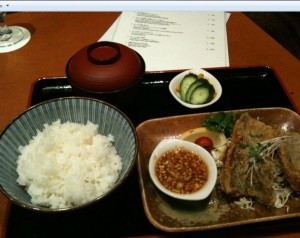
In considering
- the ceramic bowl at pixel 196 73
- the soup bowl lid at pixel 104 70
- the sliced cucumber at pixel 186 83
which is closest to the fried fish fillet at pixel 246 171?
the ceramic bowl at pixel 196 73

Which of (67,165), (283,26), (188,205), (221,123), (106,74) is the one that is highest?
(106,74)

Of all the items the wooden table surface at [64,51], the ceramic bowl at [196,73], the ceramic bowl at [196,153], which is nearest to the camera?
the ceramic bowl at [196,153]

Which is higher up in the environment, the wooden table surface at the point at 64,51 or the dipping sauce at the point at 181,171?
the wooden table surface at the point at 64,51

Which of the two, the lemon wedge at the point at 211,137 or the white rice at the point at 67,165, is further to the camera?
the lemon wedge at the point at 211,137

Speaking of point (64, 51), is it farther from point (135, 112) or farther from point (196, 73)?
point (196, 73)

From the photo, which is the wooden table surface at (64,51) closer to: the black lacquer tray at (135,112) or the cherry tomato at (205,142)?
the black lacquer tray at (135,112)

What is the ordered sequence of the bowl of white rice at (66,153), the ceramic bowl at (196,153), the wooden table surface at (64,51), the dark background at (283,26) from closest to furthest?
the bowl of white rice at (66,153)
the ceramic bowl at (196,153)
the wooden table surface at (64,51)
the dark background at (283,26)

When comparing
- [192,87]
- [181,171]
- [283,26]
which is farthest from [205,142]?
[283,26]
